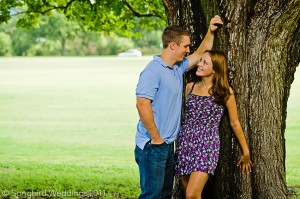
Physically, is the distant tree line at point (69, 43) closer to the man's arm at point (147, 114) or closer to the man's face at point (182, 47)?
the man's face at point (182, 47)

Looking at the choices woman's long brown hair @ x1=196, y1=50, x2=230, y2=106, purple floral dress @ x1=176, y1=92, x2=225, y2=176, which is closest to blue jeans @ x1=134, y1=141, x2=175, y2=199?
purple floral dress @ x1=176, y1=92, x2=225, y2=176

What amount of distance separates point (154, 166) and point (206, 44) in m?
1.30

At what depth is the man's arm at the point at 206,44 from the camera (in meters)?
5.17

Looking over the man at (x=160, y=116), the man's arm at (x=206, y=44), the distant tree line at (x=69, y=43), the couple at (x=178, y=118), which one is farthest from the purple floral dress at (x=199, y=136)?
the distant tree line at (x=69, y=43)

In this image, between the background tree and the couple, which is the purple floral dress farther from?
the background tree

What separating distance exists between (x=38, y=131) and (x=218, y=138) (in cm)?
1636

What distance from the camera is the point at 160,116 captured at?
15.4ft

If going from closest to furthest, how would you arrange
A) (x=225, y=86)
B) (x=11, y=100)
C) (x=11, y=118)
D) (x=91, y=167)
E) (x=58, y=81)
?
(x=225, y=86), (x=91, y=167), (x=11, y=118), (x=11, y=100), (x=58, y=81)

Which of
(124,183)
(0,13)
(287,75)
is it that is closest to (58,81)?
(0,13)

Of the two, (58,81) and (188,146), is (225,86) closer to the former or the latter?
(188,146)

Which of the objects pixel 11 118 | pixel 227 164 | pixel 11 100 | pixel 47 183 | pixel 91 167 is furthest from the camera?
pixel 11 100

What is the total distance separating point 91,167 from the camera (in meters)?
11.9

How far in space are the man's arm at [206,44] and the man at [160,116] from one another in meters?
0.37

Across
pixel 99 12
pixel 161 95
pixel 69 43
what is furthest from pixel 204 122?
pixel 69 43
